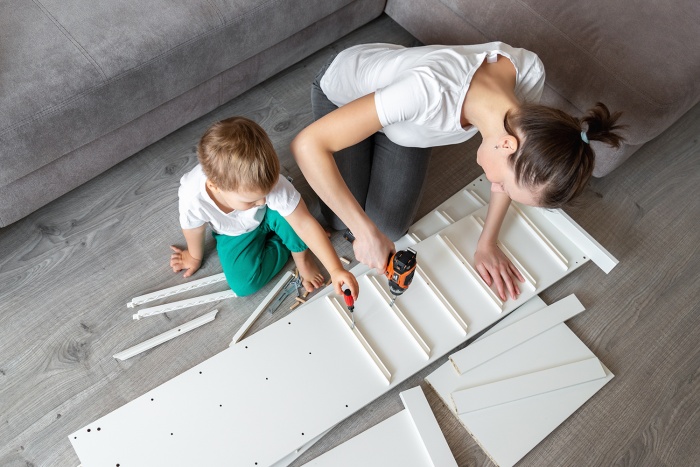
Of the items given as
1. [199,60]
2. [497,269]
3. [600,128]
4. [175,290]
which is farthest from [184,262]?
[600,128]

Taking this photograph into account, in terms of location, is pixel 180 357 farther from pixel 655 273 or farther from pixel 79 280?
pixel 655 273

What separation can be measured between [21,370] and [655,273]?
2.09 m

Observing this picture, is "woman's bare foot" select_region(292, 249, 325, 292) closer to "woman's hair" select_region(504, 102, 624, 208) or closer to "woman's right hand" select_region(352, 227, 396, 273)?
"woman's right hand" select_region(352, 227, 396, 273)

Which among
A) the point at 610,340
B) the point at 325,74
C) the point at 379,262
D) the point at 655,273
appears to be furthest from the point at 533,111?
the point at 655,273

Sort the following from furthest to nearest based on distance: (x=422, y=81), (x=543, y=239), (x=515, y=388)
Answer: (x=543, y=239) < (x=515, y=388) < (x=422, y=81)

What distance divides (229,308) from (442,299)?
0.66 meters

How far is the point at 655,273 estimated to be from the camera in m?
1.95

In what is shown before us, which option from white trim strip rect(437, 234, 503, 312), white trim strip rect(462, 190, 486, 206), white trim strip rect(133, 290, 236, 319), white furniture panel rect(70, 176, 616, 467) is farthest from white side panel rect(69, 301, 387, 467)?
white trim strip rect(462, 190, 486, 206)

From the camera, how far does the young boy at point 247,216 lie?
124 centimetres

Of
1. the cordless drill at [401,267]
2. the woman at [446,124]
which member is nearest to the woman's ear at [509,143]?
the woman at [446,124]

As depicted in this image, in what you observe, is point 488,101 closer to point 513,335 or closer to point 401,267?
point 401,267

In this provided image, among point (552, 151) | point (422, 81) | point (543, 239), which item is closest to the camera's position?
point (552, 151)

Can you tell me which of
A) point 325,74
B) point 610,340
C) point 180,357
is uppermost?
point 325,74

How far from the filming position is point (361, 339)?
1545 mm
